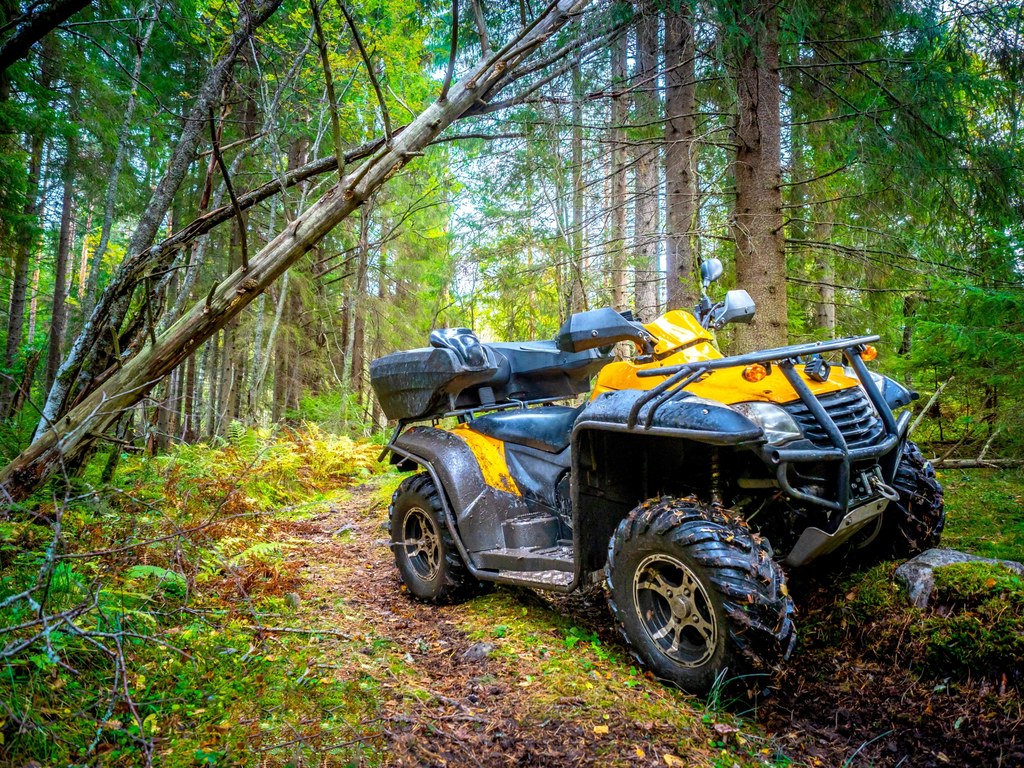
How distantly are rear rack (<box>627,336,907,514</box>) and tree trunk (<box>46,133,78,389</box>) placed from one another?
30.0 feet

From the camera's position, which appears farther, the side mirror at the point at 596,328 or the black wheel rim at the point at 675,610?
the side mirror at the point at 596,328

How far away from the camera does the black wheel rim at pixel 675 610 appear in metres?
2.42

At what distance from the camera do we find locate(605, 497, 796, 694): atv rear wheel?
7.36 feet

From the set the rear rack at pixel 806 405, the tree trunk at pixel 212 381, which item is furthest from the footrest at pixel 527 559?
the tree trunk at pixel 212 381

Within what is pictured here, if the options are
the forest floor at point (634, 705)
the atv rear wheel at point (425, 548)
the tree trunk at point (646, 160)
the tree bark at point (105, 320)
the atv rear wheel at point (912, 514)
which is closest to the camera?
the forest floor at point (634, 705)

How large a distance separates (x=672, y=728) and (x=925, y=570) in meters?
1.64

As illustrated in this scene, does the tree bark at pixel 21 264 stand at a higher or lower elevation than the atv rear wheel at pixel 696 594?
higher

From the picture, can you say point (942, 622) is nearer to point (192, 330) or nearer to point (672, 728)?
point (672, 728)

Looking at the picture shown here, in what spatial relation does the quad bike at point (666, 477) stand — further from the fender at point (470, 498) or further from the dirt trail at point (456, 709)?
the dirt trail at point (456, 709)

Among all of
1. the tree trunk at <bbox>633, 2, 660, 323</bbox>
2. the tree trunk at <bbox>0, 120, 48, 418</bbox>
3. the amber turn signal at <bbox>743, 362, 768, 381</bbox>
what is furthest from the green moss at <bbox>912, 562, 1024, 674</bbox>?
the tree trunk at <bbox>0, 120, 48, 418</bbox>

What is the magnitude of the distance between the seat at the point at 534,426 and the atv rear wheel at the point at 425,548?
52cm

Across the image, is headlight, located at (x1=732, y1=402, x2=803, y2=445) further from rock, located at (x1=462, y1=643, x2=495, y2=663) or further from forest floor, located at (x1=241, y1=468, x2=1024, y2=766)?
rock, located at (x1=462, y1=643, x2=495, y2=663)

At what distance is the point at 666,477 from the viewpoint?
10.3ft

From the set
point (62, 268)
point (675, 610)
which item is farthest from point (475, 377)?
→ point (62, 268)
